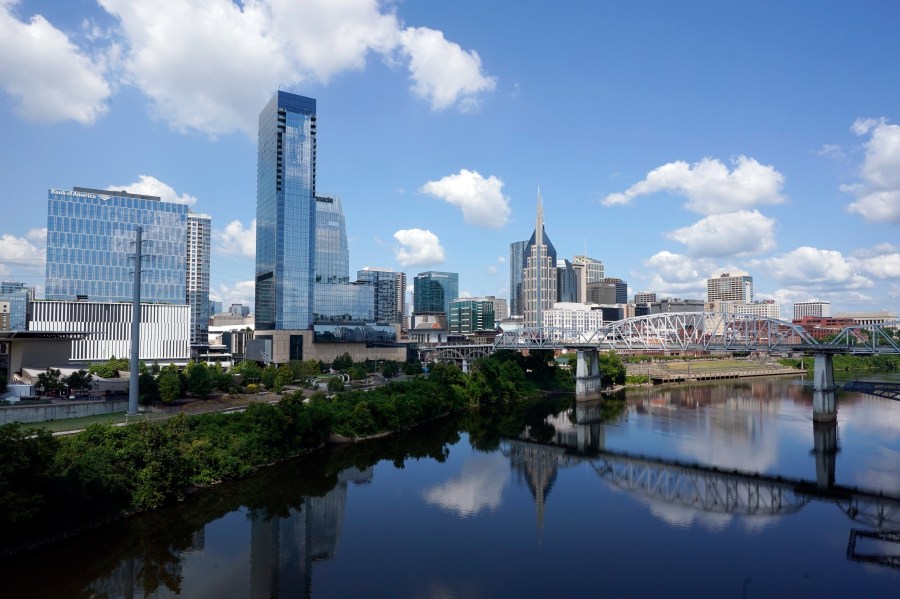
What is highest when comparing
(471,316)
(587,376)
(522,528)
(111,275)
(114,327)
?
(111,275)

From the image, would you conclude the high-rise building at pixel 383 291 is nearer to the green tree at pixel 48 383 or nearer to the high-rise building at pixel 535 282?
the high-rise building at pixel 535 282

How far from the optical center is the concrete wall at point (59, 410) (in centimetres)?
3326

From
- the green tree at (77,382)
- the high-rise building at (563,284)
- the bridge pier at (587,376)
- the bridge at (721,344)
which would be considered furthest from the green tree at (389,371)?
the high-rise building at (563,284)

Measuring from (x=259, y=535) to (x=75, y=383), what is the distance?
96.4 feet

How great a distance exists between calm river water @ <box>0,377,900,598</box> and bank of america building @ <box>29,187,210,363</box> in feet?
151

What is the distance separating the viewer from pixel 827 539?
75.8ft

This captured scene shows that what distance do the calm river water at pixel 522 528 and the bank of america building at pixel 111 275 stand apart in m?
46.0

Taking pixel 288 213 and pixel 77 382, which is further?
pixel 288 213

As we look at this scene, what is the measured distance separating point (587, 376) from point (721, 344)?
16393 mm

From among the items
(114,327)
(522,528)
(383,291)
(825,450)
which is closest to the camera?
(522,528)

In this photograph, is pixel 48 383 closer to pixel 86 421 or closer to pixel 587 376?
pixel 86 421

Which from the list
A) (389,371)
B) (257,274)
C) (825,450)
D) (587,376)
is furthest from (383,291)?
(825,450)

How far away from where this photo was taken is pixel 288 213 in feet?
276

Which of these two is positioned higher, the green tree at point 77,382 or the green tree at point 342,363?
the green tree at point 77,382
